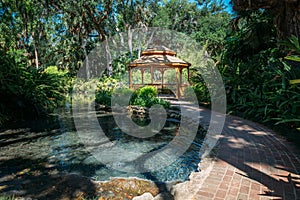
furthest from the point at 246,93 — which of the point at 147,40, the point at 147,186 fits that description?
the point at 147,40

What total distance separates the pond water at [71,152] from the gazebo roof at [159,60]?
18.2 ft

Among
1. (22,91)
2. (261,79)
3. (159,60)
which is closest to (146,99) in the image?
(159,60)

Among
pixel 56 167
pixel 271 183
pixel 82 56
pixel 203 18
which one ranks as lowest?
pixel 56 167

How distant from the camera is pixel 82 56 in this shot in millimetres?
27500

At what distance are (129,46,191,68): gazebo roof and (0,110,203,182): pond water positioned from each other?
18.2 feet

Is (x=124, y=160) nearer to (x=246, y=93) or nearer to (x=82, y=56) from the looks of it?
(x=246, y=93)

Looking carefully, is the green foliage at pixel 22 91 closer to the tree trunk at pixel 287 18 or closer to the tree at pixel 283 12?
the tree at pixel 283 12

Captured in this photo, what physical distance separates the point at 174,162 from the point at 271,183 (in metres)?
2.07

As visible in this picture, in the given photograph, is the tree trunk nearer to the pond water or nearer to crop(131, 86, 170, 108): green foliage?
the pond water

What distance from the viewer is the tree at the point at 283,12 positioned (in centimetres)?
652

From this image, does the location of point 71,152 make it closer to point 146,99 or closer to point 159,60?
point 146,99

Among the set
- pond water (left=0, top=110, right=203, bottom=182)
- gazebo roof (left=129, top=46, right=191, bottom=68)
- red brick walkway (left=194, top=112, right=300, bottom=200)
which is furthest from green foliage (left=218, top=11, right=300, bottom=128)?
gazebo roof (left=129, top=46, right=191, bottom=68)

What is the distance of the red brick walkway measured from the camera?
243 centimetres

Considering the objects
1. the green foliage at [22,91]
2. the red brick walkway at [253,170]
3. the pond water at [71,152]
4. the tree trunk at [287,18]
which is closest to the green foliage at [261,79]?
the tree trunk at [287,18]
